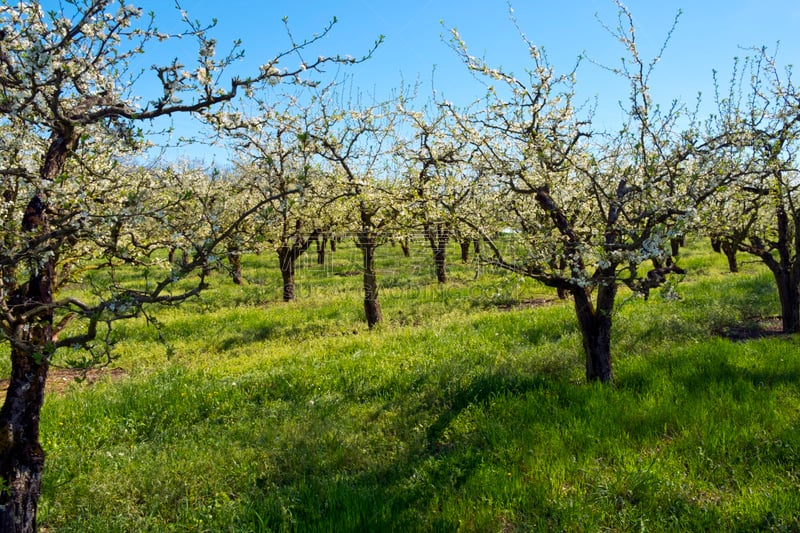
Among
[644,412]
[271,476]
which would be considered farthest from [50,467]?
[644,412]

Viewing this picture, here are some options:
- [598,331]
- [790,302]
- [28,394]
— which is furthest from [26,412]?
[790,302]

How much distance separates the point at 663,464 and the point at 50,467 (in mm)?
6652

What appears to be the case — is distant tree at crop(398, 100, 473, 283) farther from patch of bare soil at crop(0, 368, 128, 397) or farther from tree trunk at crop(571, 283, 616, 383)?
patch of bare soil at crop(0, 368, 128, 397)

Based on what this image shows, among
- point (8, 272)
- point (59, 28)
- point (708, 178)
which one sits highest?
point (59, 28)

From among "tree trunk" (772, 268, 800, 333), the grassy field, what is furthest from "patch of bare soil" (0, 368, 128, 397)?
"tree trunk" (772, 268, 800, 333)

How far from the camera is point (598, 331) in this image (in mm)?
6844

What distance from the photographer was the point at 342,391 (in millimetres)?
7562

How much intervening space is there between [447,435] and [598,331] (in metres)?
2.62

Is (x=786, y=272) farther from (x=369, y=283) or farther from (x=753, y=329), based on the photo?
(x=369, y=283)

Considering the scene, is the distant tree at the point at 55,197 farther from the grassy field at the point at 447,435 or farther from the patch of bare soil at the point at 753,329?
the patch of bare soil at the point at 753,329

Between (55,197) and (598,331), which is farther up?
(55,197)

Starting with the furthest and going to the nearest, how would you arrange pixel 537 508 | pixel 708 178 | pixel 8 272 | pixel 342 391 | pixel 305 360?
1. pixel 305 360
2. pixel 342 391
3. pixel 708 178
4. pixel 537 508
5. pixel 8 272

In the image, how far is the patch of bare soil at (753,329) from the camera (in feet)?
31.2

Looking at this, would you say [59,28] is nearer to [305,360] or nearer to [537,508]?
[537,508]
